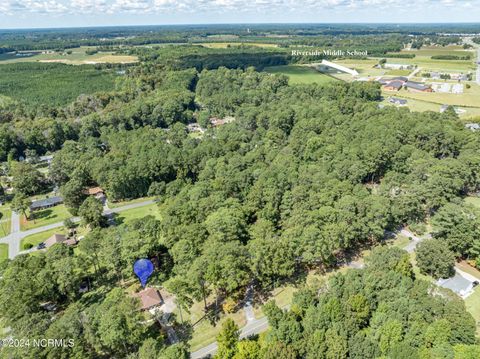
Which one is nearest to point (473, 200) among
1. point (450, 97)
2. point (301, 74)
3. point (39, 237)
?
point (450, 97)

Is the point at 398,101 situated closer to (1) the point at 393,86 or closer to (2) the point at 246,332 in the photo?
(1) the point at 393,86

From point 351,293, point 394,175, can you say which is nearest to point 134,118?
point 394,175

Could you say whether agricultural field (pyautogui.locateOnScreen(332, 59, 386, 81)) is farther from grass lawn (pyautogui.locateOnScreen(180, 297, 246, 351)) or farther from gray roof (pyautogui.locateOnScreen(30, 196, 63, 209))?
grass lawn (pyautogui.locateOnScreen(180, 297, 246, 351))

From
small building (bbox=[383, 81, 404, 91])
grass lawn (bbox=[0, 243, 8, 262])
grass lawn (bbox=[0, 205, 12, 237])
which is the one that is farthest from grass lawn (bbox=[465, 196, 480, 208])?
small building (bbox=[383, 81, 404, 91])

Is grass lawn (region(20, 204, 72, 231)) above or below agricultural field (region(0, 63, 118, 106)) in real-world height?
below

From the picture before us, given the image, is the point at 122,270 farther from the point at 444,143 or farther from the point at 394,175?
the point at 444,143

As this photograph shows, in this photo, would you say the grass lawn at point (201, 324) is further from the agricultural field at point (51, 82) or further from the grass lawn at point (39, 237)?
the agricultural field at point (51, 82)
